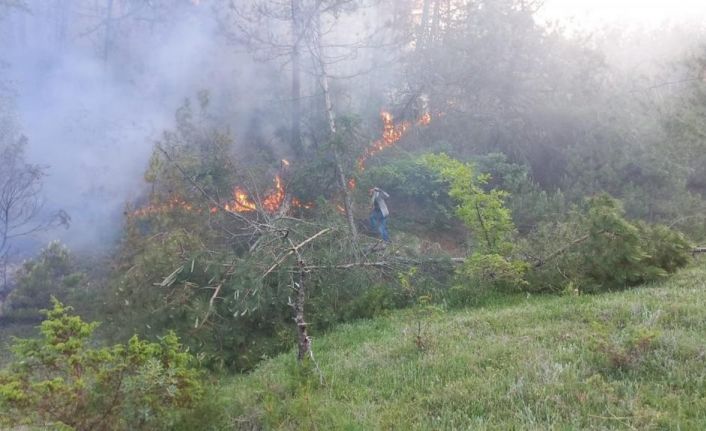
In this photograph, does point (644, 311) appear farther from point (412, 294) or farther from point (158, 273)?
point (158, 273)

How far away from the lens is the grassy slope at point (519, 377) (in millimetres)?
3432

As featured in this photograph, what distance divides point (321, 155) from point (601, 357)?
8.48 meters

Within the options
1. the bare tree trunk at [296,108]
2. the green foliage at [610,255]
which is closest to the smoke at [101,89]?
the bare tree trunk at [296,108]

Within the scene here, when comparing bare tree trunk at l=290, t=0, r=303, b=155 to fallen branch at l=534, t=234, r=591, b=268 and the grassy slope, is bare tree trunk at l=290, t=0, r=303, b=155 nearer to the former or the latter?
fallen branch at l=534, t=234, r=591, b=268

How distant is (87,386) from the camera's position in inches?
141

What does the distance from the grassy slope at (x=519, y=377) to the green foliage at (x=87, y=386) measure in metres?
0.64

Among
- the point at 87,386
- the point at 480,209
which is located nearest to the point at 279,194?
the point at 480,209

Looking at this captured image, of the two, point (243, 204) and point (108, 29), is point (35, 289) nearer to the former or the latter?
point (243, 204)

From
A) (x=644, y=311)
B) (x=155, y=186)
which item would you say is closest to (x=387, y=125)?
(x=155, y=186)

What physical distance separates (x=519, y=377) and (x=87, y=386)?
293cm

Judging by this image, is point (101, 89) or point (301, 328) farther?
point (101, 89)

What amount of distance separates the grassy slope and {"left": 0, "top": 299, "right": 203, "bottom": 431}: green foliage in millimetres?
643

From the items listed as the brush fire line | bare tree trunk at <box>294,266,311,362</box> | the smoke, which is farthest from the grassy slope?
the smoke

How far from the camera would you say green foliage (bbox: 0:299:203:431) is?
11.0 feet
